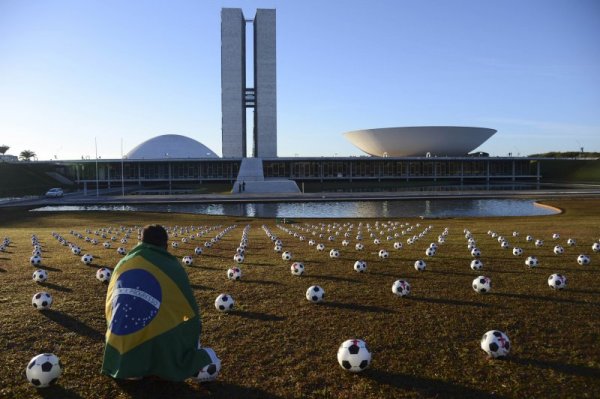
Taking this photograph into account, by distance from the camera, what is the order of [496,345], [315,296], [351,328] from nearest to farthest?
1. [496,345]
2. [351,328]
3. [315,296]

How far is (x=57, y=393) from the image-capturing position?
16.1 ft

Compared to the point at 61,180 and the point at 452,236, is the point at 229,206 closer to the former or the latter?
the point at 452,236

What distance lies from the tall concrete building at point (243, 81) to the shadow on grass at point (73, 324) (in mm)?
90156

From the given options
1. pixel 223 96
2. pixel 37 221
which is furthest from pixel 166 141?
pixel 37 221

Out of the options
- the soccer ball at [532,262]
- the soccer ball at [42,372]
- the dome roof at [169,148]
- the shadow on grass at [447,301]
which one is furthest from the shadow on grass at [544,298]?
the dome roof at [169,148]

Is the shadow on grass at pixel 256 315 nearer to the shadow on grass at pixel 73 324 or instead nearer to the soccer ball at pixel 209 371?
the shadow on grass at pixel 73 324

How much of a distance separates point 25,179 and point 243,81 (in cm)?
4798

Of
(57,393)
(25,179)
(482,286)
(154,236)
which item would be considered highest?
(25,179)

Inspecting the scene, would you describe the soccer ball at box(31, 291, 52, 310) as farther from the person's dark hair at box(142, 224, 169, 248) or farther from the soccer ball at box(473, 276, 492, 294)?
the soccer ball at box(473, 276, 492, 294)

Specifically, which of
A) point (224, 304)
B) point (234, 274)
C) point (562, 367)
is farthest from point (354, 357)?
point (234, 274)

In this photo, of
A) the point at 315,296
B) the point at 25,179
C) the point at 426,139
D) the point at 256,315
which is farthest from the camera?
the point at 426,139

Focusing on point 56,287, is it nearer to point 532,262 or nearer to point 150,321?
point 150,321

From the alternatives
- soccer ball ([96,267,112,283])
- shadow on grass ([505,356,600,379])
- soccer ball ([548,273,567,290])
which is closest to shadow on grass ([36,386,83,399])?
soccer ball ([96,267,112,283])

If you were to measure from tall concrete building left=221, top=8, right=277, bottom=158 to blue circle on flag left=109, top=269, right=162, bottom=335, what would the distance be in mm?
92910
